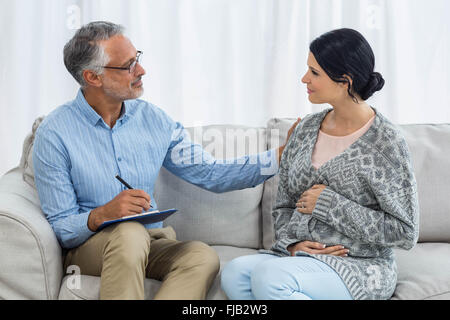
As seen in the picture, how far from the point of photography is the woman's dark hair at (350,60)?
146 cm

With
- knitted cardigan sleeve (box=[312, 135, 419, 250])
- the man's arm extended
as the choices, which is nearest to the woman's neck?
knitted cardigan sleeve (box=[312, 135, 419, 250])

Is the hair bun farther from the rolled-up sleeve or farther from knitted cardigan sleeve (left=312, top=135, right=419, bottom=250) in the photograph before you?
the rolled-up sleeve

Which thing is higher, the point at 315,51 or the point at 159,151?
the point at 315,51

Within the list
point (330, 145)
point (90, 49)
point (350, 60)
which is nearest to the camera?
point (350, 60)

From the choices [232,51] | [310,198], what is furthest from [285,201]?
[232,51]

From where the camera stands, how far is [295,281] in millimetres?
1365

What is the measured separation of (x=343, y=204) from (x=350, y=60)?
0.41 m

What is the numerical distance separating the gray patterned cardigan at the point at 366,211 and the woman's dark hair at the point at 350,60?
11cm

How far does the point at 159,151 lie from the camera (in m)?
1.79

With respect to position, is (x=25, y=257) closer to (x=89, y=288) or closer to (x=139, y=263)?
(x=89, y=288)

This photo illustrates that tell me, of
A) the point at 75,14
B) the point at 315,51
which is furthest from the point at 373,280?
the point at 75,14

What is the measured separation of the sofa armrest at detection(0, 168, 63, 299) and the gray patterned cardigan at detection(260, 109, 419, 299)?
2.19ft

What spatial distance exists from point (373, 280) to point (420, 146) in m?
0.69
